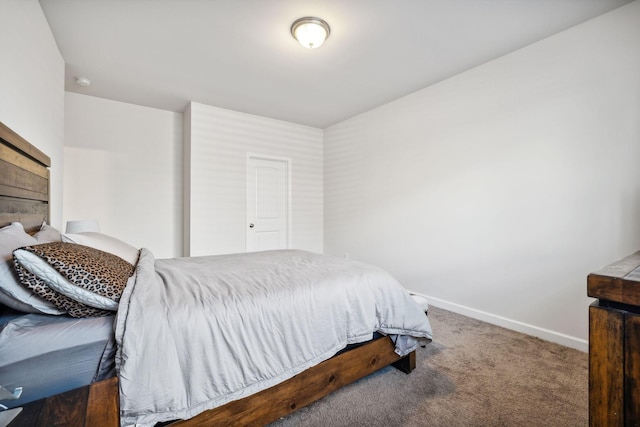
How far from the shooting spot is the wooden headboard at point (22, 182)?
52.7 inches

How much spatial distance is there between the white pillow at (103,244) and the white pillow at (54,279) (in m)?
0.60

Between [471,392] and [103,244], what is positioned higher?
[103,244]

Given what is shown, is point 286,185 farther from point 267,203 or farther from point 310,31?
point 310,31

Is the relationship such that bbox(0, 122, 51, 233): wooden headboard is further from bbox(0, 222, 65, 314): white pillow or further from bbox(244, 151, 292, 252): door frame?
bbox(244, 151, 292, 252): door frame

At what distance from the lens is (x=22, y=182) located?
5.18ft

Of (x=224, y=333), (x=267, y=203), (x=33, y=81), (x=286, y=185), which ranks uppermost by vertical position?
(x=33, y=81)

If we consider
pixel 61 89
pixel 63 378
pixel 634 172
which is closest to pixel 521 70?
pixel 634 172

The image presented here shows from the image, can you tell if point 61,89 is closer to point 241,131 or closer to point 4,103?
point 4,103

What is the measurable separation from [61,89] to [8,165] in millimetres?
1799

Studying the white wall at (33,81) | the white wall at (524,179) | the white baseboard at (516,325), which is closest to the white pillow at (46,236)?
the white wall at (33,81)

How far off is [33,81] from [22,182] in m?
0.81

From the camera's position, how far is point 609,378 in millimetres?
623

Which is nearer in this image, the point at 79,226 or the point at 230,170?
the point at 79,226

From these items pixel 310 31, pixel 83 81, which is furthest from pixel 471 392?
pixel 83 81
